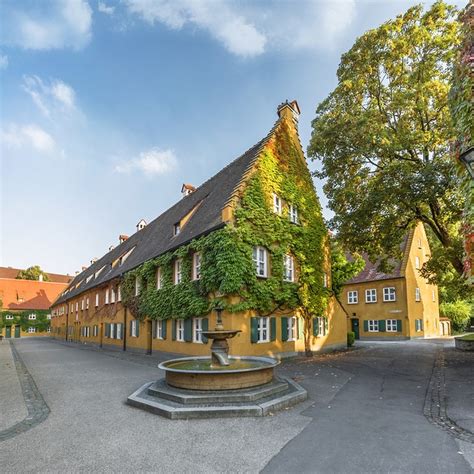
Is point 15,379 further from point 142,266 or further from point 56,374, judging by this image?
point 142,266

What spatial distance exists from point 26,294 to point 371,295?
57.3 meters

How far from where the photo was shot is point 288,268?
20.1 m

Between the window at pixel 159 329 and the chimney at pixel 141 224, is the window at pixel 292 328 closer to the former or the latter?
the window at pixel 159 329

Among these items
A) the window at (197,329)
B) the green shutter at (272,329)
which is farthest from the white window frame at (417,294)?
the window at (197,329)

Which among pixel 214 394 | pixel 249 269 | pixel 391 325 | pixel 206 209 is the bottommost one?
pixel 391 325

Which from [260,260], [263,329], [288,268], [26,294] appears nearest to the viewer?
[263,329]

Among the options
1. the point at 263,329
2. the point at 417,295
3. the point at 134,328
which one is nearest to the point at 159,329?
the point at 134,328

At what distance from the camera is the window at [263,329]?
57.7 ft

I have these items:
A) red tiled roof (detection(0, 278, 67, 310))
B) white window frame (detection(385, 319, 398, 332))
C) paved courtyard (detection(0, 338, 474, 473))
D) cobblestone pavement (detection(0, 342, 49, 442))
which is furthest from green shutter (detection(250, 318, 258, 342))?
red tiled roof (detection(0, 278, 67, 310))

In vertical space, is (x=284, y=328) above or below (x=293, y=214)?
below

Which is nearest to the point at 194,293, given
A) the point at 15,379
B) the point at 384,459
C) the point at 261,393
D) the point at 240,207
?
the point at 240,207

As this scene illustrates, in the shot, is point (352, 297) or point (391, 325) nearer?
point (391, 325)

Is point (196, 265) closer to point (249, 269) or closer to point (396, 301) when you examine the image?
point (249, 269)

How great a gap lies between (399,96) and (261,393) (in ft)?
52.6
